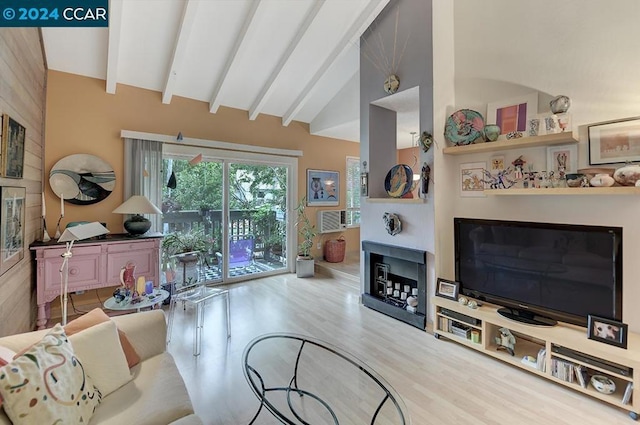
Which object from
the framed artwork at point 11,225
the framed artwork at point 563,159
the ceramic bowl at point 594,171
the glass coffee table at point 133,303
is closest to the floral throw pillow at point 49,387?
the glass coffee table at point 133,303

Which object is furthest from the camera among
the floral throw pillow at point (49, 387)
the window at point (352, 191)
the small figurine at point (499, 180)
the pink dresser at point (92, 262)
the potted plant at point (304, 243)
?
the window at point (352, 191)

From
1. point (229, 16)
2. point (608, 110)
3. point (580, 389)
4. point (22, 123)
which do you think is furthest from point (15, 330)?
point (608, 110)

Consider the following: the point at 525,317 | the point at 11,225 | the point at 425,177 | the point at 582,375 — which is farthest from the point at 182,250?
the point at 582,375

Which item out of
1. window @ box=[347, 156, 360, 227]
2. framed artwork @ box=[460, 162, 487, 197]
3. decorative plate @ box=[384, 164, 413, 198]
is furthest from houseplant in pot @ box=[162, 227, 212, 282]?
framed artwork @ box=[460, 162, 487, 197]

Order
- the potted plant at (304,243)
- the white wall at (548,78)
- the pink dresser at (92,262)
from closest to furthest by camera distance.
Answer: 1. the white wall at (548,78)
2. the pink dresser at (92,262)
3. the potted plant at (304,243)

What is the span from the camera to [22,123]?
2443 millimetres

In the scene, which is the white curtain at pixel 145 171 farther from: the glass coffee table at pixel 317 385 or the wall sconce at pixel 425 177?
the wall sconce at pixel 425 177

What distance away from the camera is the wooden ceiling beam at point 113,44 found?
8.60 feet

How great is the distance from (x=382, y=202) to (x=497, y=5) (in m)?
2.23

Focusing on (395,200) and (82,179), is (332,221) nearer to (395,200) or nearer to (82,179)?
(395,200)

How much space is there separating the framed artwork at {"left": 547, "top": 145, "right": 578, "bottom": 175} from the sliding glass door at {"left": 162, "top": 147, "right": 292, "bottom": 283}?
3768mm

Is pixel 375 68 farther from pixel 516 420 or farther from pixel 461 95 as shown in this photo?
pixel 516 420

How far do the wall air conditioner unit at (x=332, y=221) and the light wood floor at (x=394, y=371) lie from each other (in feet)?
6.96

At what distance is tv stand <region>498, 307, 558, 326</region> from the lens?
7.56 feet
